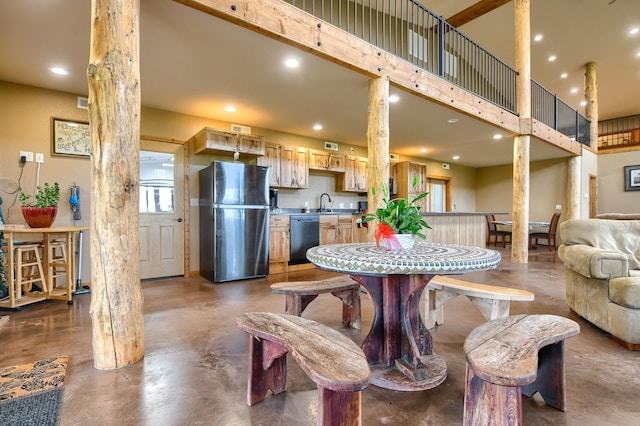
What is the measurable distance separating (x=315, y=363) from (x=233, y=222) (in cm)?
352

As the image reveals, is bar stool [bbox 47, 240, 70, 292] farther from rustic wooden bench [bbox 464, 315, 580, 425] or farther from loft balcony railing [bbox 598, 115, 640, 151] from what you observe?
loft balcony railing [bbox 598, 115, 640, 151]

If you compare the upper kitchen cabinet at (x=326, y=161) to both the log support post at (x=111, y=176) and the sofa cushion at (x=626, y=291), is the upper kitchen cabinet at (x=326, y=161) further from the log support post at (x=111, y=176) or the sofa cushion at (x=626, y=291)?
the sofa cushion at (x=626, y=291)

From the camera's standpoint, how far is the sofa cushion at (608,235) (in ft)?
9.04

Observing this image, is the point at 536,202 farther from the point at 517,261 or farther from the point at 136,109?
the point at 136,109

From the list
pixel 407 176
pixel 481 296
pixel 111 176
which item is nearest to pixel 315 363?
pixel 481 296

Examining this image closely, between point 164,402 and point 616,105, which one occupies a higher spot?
point 616,105

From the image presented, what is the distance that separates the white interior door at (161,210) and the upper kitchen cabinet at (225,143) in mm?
416

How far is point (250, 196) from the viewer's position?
176 inches

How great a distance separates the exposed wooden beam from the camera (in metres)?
5.72

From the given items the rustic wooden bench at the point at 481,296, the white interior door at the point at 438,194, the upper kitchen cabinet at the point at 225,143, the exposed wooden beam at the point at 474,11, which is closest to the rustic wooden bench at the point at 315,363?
the rustic wooden bench at the point at 481,296

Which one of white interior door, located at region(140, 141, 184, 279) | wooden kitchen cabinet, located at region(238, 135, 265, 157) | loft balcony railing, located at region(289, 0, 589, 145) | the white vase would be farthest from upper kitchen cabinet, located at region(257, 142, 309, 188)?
the white vase

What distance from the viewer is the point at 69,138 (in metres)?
3.80

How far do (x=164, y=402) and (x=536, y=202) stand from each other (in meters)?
10.1

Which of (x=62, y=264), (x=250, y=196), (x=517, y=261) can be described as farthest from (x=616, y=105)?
(x=62, y=264)
